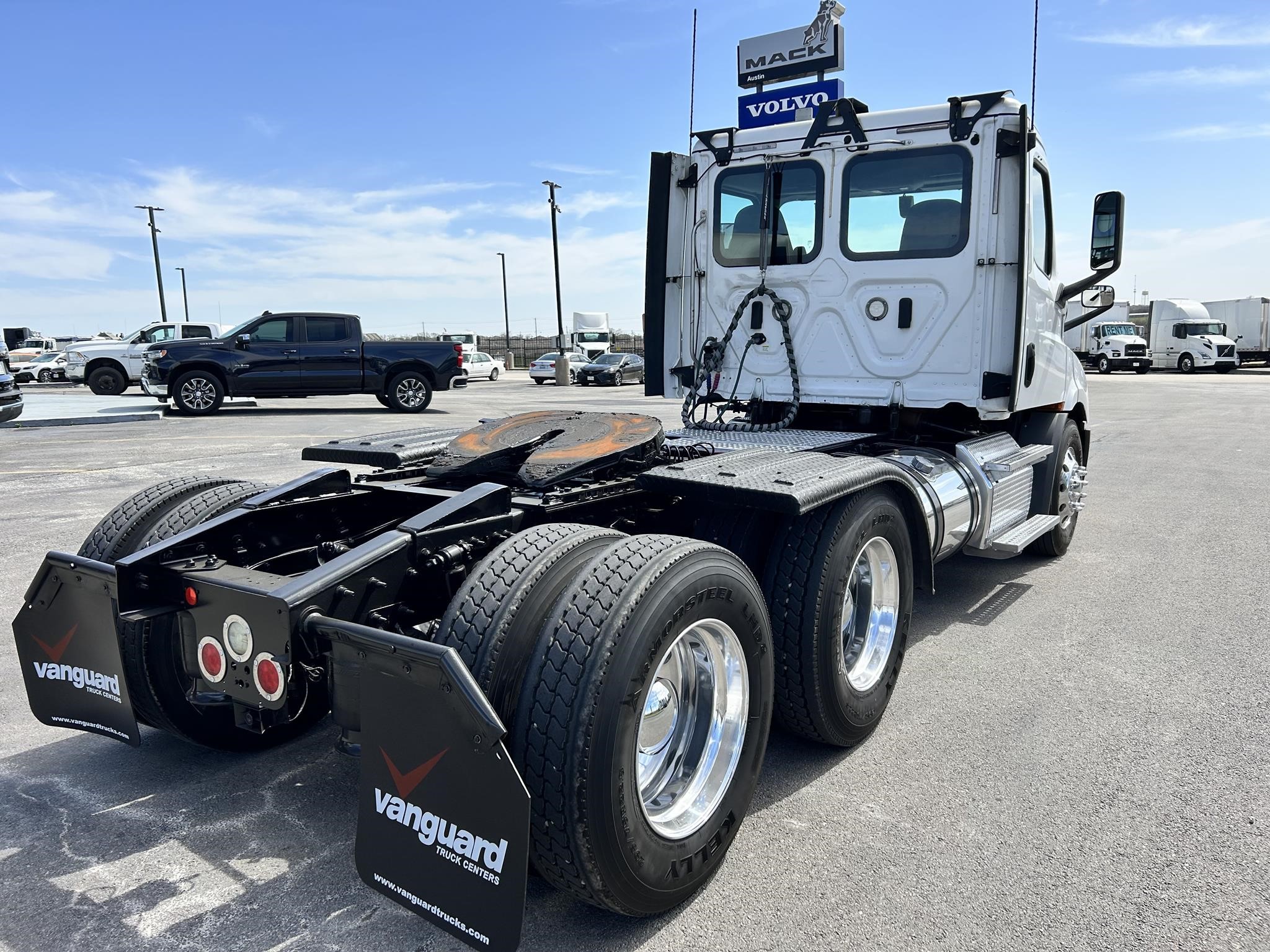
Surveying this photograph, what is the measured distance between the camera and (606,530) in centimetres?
285

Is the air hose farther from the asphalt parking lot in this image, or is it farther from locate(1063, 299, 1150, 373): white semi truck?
locate(1063, 299, 1150, 373): white semi truck

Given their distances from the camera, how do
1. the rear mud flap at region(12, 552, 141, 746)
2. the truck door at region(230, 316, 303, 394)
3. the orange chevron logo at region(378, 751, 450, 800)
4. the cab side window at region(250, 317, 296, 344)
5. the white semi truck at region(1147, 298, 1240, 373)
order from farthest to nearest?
1. the white semi truck at region(1147, 298, 1240, 373)
2. the cab side window at region(250, 317, 296, 344)
3. the truck door at region(230, 316, 303, 394)
4. the rear mud flap at region(12, 552, 141, 746)
5. the orange chevron logo at region(378, 751, 450, 800)

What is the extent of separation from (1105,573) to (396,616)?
513 centimetres

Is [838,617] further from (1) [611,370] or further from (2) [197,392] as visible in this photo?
(1) [611,370]

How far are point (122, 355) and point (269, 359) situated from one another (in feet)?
31.3

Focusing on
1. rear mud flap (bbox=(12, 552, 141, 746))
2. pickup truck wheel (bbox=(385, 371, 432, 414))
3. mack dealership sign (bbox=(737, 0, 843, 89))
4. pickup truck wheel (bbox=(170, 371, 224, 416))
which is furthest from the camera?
pickup truck wheel (bbox=(385, 371, 432, 414))

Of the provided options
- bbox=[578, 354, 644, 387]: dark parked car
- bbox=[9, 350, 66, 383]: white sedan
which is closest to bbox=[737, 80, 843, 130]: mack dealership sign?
bbox=[578, 354, 644, 387]: dark parked car

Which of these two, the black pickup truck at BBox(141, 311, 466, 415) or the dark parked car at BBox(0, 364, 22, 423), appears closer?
the dark parked car at BBox(0, 364, 22, 423)

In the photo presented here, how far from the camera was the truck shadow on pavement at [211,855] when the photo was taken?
239 cm

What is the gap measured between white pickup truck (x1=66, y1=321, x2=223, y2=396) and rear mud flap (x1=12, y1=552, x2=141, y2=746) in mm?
23171

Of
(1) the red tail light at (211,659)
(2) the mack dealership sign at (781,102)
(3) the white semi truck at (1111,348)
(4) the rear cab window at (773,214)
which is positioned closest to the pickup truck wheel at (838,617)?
(1) the red tail light at (211,659)

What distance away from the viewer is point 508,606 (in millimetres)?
2412

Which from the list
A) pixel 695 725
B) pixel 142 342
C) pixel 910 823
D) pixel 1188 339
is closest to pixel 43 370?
pixel 142 342

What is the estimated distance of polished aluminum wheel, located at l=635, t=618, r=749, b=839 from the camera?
268 cm
